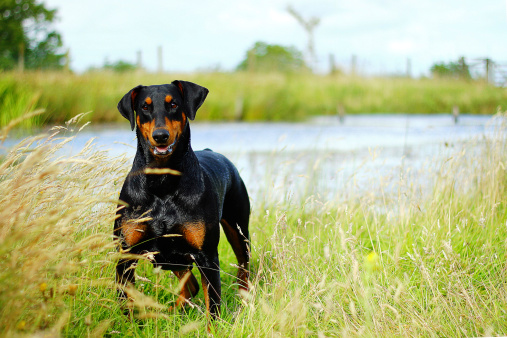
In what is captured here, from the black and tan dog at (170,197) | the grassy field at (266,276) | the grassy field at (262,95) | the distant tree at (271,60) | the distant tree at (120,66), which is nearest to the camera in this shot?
the grassy field at (266,276)

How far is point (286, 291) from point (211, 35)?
2.05 metres

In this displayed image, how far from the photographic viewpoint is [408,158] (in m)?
6.73

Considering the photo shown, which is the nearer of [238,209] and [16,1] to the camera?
[238,209]

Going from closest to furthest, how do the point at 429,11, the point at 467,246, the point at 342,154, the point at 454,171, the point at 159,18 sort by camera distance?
the point at 467,246 → the point at 159,18 → the point at 429,11 → the point at 454,171 → the point at 342,154

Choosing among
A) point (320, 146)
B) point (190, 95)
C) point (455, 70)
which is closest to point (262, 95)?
point (320, 146)

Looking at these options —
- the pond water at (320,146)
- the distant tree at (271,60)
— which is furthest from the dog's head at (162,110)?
the distant tree at (271,60)

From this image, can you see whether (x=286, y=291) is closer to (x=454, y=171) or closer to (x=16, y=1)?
(x=454, y=171)

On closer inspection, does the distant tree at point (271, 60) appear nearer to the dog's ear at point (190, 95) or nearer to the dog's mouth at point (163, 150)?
the dog's ear at point (190, 95)

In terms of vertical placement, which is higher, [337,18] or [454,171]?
[337,18]

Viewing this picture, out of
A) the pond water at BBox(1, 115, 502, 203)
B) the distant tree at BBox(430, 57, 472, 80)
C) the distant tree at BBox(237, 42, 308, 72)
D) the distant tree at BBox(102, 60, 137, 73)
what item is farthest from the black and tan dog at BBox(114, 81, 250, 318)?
the distant tree at BBox(237, 42, 308, 72)

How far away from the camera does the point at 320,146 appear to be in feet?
30.8

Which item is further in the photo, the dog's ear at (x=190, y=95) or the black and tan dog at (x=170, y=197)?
the dog's ear at (x=190, y=95)

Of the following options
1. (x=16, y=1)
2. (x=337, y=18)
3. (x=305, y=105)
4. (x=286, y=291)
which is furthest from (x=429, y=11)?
(x=305, y=105)

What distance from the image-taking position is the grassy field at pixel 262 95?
22.2 ft
